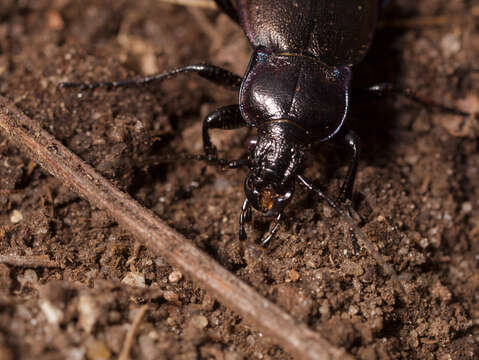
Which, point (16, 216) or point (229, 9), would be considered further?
point (229, 9)

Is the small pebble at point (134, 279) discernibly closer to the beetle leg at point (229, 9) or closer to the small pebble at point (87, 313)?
the small pebble at point (87, 313)

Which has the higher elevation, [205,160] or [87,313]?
[205,160]

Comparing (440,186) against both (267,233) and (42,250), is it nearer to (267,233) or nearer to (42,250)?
(267,233)

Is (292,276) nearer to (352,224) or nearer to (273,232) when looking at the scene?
(273,232)

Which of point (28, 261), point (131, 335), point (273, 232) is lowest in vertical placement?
point (28, 261)

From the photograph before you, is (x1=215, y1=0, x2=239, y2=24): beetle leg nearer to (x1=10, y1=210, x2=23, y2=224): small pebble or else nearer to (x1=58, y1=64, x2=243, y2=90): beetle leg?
(x1=58, y1=64, x2=243, y2=90): beetle leg

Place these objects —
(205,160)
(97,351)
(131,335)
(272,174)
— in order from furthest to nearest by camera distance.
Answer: (205,160) → (272,174) → (131,335) → (97,351)

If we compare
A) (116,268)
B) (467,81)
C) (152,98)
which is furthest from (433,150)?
(116,268)

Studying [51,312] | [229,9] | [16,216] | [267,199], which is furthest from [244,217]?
[229,9]
